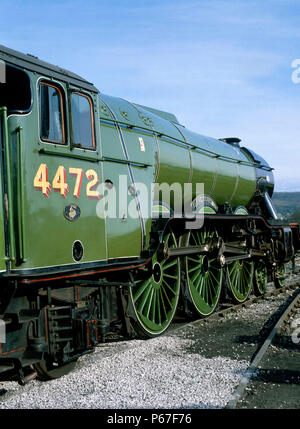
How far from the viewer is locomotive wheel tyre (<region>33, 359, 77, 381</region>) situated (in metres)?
5.06

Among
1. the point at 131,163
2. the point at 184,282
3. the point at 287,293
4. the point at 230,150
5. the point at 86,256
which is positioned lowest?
the point at 287,293

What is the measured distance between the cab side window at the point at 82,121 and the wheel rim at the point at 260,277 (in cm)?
736

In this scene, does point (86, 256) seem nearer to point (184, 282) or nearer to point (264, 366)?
point (264, 366)

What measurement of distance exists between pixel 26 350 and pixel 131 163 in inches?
109

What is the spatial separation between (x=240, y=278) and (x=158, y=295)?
3.87 meters

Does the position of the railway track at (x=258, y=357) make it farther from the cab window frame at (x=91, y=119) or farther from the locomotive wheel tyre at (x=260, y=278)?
the cab window frame at (x=91, y=119)

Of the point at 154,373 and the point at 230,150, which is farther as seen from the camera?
the point at 230,150

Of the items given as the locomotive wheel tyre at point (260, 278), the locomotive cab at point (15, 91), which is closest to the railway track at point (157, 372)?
the locomotive cab at point (15, 91)

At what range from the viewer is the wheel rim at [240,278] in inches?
402

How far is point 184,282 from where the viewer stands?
8.18 m

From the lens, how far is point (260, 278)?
11891 millimetres

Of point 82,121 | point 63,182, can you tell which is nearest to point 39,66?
point 82,121

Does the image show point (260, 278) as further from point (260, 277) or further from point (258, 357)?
point (258, 357)
